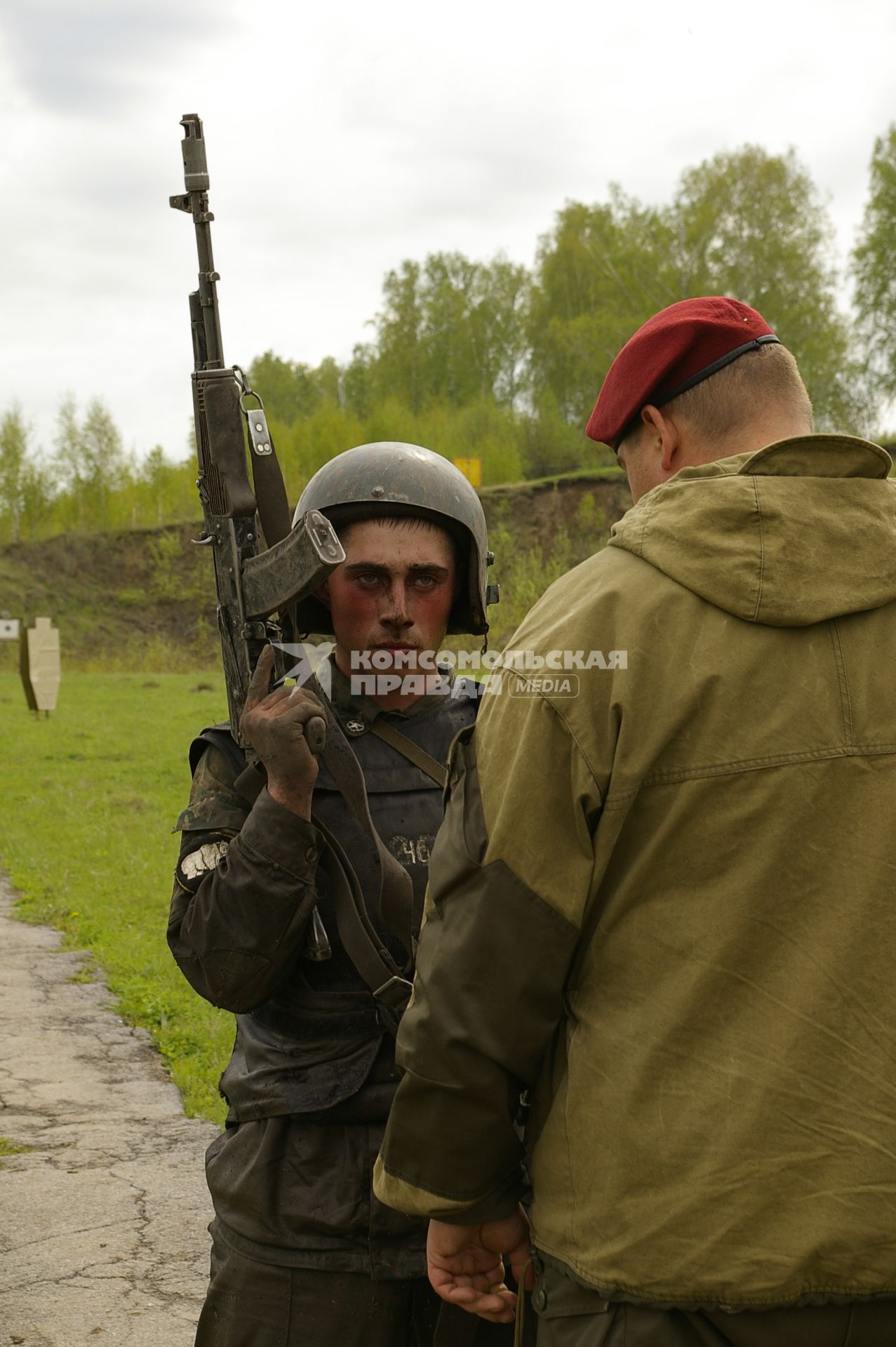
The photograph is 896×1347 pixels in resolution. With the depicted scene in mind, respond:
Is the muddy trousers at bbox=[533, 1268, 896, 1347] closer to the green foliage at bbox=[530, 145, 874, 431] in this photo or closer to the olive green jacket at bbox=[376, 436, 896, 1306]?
the olive green jacket at bbox=[376, 436, 896, 1306]

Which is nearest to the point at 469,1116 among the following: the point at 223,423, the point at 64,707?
the point at 223,423

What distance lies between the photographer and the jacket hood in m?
1.59

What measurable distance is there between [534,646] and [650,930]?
1.25 feet

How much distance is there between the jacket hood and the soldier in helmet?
86 centimetres

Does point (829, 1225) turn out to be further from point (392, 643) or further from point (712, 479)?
point (392, 643)

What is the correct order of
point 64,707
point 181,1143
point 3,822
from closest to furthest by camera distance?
1. point 181,1143
2. point 3,822
3. point 64,707

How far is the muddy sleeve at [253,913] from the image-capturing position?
7.25ft

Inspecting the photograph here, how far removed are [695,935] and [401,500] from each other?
138 cm

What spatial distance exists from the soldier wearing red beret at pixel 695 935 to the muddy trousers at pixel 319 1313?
605 millimetres

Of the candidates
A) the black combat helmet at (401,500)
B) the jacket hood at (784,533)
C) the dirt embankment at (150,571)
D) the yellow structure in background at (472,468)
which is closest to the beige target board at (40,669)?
the black combat helmet at (401,500)

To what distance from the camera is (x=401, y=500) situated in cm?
273

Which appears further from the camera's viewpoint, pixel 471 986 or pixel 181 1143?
pixel 181 1143

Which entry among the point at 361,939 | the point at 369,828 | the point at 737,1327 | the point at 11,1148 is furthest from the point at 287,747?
the point at 11,1148

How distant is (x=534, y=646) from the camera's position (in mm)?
1699
